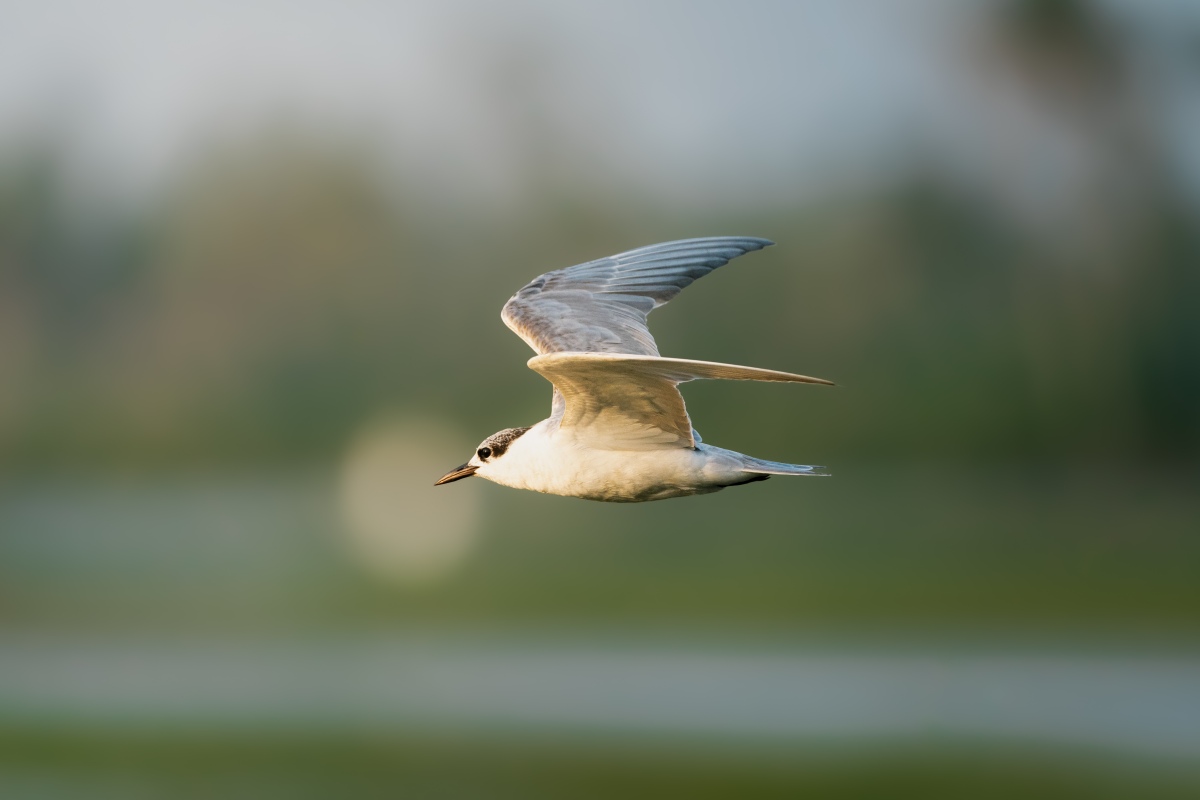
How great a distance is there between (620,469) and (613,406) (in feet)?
0.62

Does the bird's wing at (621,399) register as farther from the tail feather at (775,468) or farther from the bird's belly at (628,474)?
the tail feather at (775,468)

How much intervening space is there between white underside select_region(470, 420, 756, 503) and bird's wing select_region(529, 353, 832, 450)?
0.03 metres

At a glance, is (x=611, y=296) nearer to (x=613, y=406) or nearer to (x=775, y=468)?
(x=613, y=406)

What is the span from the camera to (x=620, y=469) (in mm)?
3613

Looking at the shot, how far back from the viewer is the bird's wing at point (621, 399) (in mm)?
3207

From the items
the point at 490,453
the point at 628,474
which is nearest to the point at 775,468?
the point at 628,474

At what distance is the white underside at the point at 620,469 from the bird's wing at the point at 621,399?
0.03 metres

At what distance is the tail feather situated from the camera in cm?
332

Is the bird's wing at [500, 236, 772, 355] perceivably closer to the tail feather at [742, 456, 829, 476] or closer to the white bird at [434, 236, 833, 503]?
the white bird at [434, 236, 833, 503]

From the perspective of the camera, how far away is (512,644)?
99.0 feet

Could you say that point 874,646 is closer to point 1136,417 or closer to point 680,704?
point 680,704

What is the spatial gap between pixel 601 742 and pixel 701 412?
690cm

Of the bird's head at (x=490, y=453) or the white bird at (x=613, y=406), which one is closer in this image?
the white bird at (x=613, y=406)

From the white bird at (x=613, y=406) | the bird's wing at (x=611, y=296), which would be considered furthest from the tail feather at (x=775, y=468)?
the bird's wing at (x=611, y=296)
